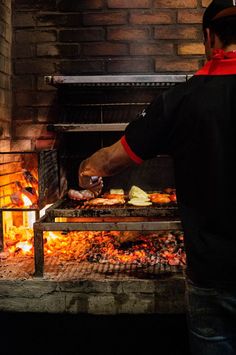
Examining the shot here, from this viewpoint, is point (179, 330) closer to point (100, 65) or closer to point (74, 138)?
point (74, 138)

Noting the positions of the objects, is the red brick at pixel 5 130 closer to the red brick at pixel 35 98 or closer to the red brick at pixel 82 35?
the red brick at pixel 35 98

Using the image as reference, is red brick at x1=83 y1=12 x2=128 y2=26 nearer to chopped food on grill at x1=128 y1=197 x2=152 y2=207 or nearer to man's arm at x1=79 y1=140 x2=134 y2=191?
chopped food on grill at x1=128 y1=197 x2=152 y2=207

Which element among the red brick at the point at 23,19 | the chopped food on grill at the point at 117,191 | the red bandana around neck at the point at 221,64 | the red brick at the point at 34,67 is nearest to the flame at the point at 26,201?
the chopped food on grill at the point at 117,191

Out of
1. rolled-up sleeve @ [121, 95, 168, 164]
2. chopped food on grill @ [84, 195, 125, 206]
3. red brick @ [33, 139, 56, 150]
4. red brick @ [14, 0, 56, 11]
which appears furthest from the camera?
red brick @ [33, 139, 56, 150]

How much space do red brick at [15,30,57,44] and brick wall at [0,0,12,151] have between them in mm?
143

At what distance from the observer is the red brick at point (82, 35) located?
5316 millimetres

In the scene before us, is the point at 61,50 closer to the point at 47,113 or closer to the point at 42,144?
the point at 47,113

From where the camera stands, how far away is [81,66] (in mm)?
5320

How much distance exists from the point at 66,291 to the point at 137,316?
0.76 metres

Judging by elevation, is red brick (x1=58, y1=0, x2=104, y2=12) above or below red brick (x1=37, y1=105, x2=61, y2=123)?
above

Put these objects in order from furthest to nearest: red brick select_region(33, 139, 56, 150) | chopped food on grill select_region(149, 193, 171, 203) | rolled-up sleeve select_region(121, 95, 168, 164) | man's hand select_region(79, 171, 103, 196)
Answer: red brick select_region(33, 139, 56, 150) < chopped food on grill select_region(149, 193, 171, 203) < man's hand select_region(79, 171, 103, 196) < rolled-up sleeve select_region(121, 95, 168, 164)

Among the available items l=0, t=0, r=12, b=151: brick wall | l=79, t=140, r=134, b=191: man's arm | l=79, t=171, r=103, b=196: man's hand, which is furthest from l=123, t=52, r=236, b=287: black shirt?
l=0, t=0, r=12, b=151: brick wall

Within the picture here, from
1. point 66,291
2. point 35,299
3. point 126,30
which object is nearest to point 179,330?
point 66,291

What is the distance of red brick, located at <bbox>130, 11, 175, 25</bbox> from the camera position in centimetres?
531
